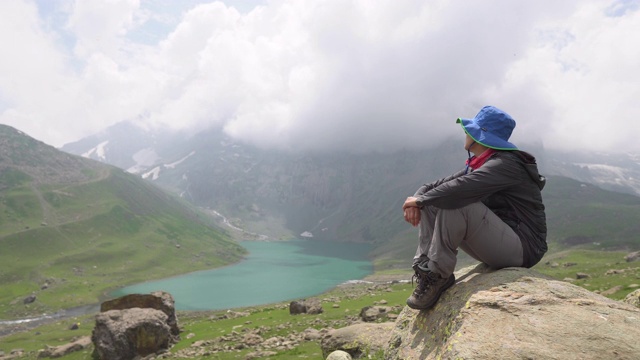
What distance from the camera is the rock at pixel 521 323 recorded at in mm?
6195

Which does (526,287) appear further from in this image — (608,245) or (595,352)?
(608,245)

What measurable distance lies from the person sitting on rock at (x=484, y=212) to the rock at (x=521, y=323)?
1.46ft

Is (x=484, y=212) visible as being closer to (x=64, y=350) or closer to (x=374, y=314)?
(x=374, y=314)

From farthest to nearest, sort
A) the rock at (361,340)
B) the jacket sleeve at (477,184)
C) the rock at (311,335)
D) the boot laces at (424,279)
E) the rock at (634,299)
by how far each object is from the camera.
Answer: the rock at (311,335) → the rock at (361,340) → the rock at (634,299) → the boot laces at (424,279) → the jacket sleeve at (477,184)

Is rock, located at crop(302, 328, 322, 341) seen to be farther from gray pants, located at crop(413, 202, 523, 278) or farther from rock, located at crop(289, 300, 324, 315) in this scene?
gray pants, located at crop(413, 202, 523, 278)

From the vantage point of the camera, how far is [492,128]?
8.46 meters

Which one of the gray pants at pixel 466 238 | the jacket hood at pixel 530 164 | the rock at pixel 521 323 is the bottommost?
the rock at pixel 521 323

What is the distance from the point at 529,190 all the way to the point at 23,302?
6627 inches

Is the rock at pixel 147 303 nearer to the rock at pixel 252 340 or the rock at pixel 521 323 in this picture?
the rock at pixel 252 340

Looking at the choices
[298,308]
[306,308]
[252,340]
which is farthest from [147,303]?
[252,340]

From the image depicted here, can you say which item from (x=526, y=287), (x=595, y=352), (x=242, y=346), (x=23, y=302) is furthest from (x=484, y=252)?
(x=23, y=302)

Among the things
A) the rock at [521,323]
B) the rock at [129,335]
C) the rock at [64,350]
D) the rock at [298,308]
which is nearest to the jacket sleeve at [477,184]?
the rock at [521,323]

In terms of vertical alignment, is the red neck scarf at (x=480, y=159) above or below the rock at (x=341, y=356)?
above

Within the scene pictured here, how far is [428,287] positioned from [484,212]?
2.10 metres
